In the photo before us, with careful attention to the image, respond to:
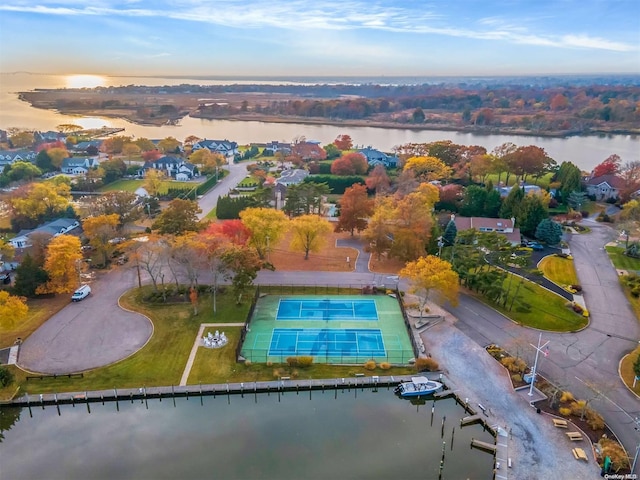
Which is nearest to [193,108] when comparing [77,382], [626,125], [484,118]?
[484,118]

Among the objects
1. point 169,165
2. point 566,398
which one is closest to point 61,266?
point 566,398

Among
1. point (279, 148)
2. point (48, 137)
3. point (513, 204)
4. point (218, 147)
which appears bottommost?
point (513, 204)

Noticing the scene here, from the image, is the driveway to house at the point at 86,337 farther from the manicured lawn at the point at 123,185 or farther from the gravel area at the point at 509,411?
the manicured lawn at the point at 123,185

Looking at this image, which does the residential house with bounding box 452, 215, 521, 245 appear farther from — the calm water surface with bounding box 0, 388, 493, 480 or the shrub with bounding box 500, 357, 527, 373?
the calm water surface with bounding box 0, 388, 493, 480

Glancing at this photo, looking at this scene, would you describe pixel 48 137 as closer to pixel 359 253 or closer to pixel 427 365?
pixel 359 253

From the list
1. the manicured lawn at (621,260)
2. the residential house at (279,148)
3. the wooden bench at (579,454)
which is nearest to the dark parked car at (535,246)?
the manicured lawn at (621,260)

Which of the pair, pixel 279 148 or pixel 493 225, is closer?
pixel 493 225
